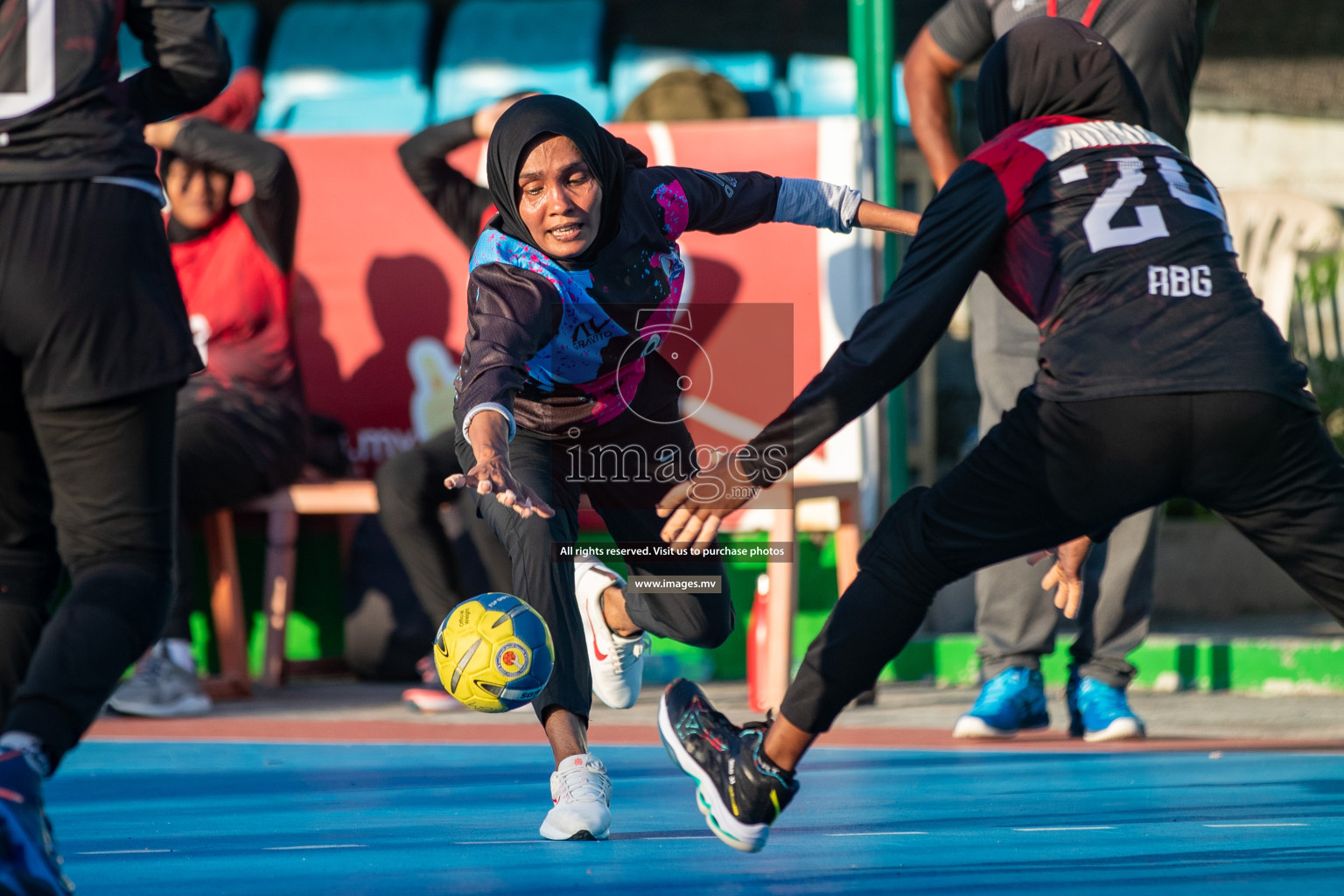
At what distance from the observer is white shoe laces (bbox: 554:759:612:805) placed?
124 inches

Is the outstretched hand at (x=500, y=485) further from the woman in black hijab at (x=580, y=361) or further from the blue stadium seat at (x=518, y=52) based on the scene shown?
the blue stadium seat at (x=518, y=52)

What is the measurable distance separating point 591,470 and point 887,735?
1648 millimetres

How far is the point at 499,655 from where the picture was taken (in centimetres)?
314

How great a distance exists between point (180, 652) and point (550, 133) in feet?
10.3

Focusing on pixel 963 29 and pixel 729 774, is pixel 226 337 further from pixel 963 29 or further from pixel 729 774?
pixel 729 774

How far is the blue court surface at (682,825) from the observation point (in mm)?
2771

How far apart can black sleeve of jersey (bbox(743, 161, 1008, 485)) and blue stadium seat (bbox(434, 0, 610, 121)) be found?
7.15 meters

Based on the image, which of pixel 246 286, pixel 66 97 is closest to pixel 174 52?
pixel 66 97

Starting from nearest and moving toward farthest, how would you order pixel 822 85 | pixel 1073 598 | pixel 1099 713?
pixel 1073 598 < pixel 1099 713 < pixel 822 85

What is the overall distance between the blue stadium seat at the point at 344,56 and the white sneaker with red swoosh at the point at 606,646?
6872 mm

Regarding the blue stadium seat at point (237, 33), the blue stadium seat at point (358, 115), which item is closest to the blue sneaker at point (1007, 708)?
the blue stadium seat at point (358, 115)

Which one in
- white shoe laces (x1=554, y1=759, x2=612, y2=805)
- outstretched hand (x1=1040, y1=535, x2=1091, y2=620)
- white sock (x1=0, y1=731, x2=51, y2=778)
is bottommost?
white shoe laces (x1=554, y1=759, x2=612, y2=805)

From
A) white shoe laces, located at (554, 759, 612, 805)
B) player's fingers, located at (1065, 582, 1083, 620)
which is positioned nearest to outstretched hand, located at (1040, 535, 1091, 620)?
player's fingers, located at (1065, 582, 1083, 620)

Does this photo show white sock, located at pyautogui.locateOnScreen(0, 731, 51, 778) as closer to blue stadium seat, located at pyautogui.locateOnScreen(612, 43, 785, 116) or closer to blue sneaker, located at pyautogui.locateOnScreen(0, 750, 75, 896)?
blue sneaker, located at pyautogui.locateOnScreen(0, 750, 75, 896)
